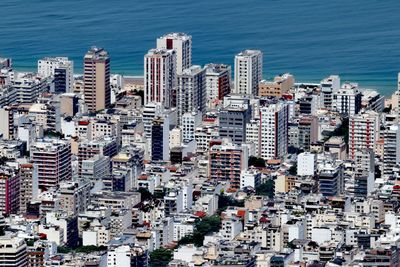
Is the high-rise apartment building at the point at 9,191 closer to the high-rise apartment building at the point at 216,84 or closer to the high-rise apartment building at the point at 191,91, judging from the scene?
the high-rise apartment building at the point at 191,91

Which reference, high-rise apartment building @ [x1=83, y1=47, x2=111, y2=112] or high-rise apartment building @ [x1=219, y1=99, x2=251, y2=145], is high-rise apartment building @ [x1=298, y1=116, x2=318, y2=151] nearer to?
high-rise apartment building @ [x1=219, y1=99, x2=251, y2=145]

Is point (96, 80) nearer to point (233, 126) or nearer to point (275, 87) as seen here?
point (275, 87)

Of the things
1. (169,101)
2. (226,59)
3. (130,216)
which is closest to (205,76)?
(169,101)

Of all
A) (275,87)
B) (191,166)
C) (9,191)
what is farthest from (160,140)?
(275,87)

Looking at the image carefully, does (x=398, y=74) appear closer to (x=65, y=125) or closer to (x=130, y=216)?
(x=65, y=125)

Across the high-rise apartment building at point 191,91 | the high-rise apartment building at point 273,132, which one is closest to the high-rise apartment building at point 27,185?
the high-rise apartment building at point 273,132
